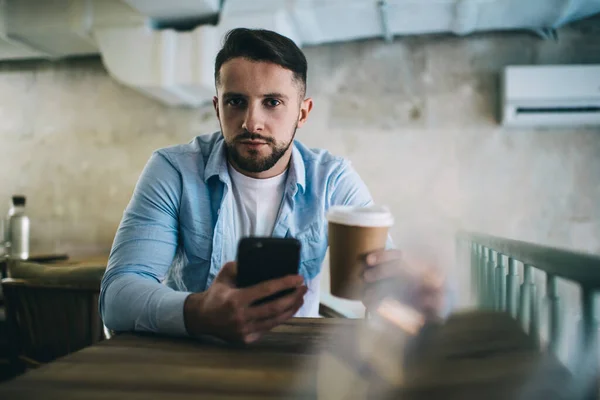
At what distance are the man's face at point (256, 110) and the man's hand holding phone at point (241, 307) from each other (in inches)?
23.5

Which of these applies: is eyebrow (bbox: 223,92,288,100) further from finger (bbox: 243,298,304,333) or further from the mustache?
finger (bbox: 243,298,304,333)

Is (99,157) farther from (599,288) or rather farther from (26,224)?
(599,288)

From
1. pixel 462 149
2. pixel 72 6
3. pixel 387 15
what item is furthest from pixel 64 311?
pixel 462 149

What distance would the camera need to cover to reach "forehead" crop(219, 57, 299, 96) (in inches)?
51.1

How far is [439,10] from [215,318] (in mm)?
2555

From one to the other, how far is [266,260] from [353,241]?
0.20m

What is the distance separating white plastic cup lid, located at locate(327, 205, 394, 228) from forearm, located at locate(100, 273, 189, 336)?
376 mm

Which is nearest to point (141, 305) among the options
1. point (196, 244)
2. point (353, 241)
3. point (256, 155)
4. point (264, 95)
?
point (196, 244)

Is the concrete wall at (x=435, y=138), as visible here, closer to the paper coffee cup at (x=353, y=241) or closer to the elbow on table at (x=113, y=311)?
the paper coffee cup at (x=353, y=241)

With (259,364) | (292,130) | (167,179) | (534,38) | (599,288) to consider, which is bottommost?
(259,364)

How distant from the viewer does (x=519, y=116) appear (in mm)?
2818

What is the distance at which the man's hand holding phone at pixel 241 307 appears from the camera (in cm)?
79

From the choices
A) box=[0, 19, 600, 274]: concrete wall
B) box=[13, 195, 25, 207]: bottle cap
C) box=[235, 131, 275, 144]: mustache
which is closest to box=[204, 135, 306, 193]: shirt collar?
box=[235, 131, 275, 144]: mustache

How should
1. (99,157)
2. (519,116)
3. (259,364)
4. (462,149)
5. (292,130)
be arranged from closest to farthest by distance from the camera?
(259,364) < (292,130) < (519,116) < (462,149) < (99,157)
